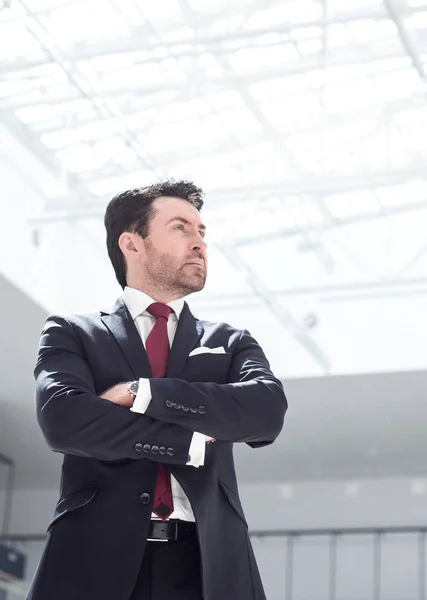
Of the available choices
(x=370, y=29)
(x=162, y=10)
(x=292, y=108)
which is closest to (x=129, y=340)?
(x=162, y=10)

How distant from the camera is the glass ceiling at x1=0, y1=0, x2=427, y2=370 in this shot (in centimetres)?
1070

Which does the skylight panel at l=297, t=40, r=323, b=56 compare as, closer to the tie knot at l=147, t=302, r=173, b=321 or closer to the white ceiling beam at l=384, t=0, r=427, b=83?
the white ceiling beam at l=384, t=0, r=427, b=83

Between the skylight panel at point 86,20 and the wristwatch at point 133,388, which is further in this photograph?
the skylight panel at point 86,20

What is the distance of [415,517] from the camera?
16844mm

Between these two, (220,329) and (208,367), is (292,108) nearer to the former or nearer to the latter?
(220,329)

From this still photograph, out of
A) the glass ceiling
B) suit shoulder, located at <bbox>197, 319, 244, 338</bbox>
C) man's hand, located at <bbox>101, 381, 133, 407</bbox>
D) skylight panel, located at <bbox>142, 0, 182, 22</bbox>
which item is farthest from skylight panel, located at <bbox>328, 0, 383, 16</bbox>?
man's hand, located at <bbox>101, 381, 133, 407</bbox>

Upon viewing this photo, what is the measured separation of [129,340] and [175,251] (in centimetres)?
36

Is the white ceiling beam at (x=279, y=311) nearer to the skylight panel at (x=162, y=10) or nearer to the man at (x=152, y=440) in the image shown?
the skylight panel at (x=162, y=10)

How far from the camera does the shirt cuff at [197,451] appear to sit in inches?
116

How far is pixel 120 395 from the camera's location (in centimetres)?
304

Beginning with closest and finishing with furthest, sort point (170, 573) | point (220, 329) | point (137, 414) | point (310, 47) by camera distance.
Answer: point (170, 573)
point (137, 414)
point (220, 329)
point (310, 47)

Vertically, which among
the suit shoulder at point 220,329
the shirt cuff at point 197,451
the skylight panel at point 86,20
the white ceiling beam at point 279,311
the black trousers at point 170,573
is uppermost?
the skylight panel at point 86,20

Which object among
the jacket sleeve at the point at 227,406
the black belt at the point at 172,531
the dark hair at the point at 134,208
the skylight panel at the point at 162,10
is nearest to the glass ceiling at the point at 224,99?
the skylight panel at the point at 162,10

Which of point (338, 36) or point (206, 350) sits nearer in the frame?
point (206, 350)
